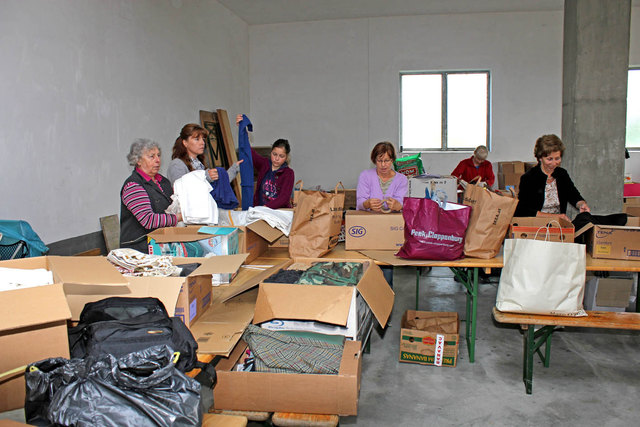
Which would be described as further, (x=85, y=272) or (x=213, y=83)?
(x=213, y=83)

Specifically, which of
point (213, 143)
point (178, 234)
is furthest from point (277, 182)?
point (213, 143)

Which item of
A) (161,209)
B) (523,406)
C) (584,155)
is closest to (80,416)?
(161,209)

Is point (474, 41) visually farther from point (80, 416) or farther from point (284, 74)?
point (80, 416)

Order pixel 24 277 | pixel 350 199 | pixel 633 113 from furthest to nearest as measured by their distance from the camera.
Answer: pixel 633 113
pixel 350 199
pixel 24 277

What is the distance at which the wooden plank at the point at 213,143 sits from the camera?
727 cm

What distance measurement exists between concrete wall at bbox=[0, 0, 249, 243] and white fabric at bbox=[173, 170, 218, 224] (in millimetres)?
1423

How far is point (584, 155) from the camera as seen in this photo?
4.85m

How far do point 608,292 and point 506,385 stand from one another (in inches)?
44.7

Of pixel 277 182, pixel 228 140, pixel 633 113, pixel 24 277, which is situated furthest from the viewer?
pixel 633 113

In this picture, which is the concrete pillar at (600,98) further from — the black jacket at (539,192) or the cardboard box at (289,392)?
the cardboard box at (289,392)

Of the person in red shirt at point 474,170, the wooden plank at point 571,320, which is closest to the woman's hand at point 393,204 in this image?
the wooden plank at point 571,320

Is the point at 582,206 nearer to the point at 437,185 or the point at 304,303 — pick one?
the point at 437,185

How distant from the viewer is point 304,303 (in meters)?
2.32

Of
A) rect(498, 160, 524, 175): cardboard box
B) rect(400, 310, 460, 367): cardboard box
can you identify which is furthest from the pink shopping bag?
rect(498, 160, 524, 175): cardboard box
